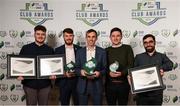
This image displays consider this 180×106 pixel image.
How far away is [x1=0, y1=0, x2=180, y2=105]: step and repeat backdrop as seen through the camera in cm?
406

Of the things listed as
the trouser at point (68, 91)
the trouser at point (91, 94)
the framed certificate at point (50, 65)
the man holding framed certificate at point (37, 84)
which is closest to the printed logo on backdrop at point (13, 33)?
the man holding framed certificate at point (37, 84)

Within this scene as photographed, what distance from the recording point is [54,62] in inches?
139

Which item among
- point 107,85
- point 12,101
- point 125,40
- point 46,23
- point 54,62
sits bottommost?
point 12,101

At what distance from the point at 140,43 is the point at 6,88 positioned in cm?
198

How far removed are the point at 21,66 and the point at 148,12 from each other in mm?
1865

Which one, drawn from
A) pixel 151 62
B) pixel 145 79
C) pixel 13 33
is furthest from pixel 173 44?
pixel 13 33

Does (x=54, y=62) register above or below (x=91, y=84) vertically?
above

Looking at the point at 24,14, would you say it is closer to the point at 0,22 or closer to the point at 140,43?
the point at 0,22

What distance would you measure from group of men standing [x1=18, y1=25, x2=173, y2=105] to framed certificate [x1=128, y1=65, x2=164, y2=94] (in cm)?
7

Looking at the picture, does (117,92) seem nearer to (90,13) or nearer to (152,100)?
(152,100)

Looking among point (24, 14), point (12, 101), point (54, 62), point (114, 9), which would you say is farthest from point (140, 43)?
point (12, 101)

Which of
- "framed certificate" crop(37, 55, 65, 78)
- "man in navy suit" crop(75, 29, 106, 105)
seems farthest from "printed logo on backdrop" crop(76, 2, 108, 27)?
"framed certificate" crop(37, 55, 65, 78)

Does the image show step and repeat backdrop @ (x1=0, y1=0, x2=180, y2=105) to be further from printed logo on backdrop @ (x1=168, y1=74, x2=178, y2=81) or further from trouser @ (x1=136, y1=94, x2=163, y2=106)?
trouser @ (x1=136, y1=94, x2=163, y2=106)

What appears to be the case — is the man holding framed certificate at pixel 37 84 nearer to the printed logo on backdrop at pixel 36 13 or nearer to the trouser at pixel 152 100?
the printed logo on backdrop at pixel 36 13
